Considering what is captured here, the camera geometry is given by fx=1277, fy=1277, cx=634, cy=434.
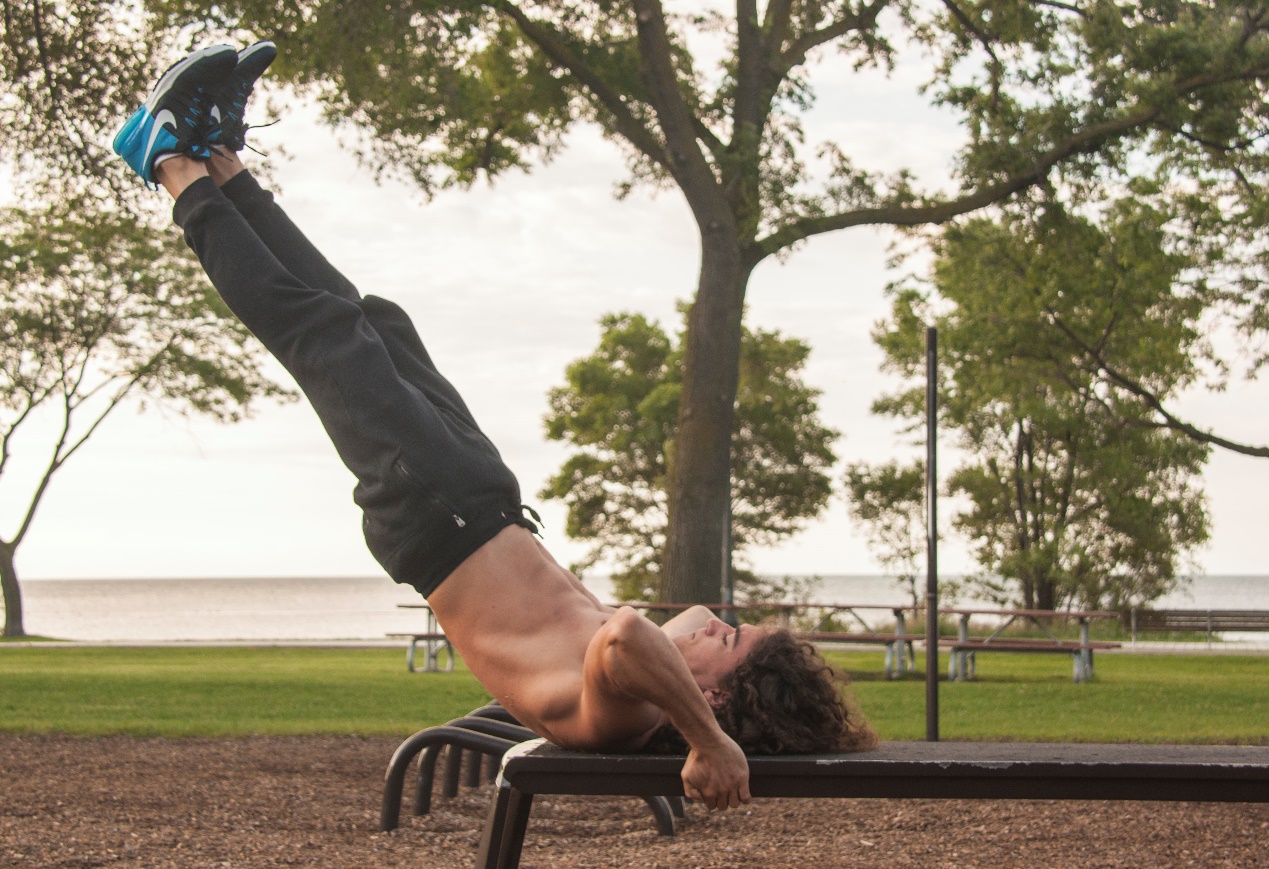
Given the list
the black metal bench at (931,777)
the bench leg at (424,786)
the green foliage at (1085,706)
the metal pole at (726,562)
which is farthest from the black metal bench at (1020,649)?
the black metal bench at (931,777)

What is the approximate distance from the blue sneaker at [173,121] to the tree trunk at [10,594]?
2670 cm

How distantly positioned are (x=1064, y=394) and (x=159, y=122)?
24.8 metres

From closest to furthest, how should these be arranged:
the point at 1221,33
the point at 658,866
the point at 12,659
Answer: the point at 658,866
the point at 1221,33
the point at 12,659

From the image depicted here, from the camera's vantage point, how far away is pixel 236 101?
15.7 feet

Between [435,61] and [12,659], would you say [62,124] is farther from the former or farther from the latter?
[12,659]

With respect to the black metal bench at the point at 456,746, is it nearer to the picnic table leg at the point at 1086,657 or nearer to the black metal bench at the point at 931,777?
the black metal bench at the point at 931,777

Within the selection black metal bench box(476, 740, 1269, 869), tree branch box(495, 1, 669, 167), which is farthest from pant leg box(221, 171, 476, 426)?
tree branch box(495, 1, 669, 167)

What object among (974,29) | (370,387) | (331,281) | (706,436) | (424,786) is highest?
(974,29)

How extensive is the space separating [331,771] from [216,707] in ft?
13.2

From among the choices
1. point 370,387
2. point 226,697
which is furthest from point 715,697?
point 226,697

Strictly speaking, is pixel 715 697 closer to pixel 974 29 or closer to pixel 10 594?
pixel 974 29

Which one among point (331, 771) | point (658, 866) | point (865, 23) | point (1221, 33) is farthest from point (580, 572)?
point (658, 866)

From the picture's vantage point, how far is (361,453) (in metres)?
3.83

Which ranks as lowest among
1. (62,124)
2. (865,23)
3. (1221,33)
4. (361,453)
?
(361,453)
